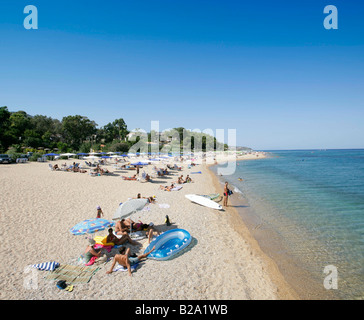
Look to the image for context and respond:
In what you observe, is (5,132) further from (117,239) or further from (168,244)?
(168,244)

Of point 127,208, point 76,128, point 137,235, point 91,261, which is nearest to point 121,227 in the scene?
point 137,235

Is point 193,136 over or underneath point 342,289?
over

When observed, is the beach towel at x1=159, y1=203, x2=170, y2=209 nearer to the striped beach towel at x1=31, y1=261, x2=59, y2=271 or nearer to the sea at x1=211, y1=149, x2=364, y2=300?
the sea at x1=211, y1=149, x2=364, y2=300

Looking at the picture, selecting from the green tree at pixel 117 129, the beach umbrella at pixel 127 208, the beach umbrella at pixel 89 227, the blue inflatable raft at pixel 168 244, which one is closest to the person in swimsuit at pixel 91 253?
the beach umbrella at pixel 89 227

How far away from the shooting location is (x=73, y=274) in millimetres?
5352

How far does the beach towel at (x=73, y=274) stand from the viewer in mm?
5167

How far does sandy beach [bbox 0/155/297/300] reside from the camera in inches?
195

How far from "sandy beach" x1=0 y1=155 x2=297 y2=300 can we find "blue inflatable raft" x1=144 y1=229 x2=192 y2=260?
0.70 feet

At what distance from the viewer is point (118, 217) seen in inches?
295

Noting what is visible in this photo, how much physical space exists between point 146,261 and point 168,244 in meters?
1.13
